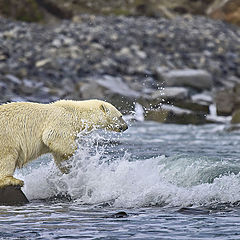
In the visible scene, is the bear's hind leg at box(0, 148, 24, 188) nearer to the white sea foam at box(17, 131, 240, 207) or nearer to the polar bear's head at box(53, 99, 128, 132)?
the white sea foam at box(17, 131, 240, 207)

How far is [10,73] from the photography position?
26.1 m

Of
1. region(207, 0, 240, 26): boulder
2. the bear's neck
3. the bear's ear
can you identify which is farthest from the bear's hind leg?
region(207, 0, 240, 26): boulder

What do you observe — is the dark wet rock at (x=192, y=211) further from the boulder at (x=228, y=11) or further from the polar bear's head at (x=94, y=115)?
the boulder at (x=228, y=11)

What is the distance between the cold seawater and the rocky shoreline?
1190 centimetres

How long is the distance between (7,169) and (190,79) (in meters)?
18.3

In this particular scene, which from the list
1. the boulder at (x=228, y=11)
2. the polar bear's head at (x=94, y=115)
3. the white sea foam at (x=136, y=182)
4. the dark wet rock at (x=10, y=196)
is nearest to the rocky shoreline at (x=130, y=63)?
the boulder at (x=228, y=11)

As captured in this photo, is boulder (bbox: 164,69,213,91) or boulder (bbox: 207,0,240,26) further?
boulder (bbox: 207,0,240,26)

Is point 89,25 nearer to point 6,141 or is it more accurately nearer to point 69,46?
point 69,46

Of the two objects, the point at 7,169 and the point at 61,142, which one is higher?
the point at 61,142

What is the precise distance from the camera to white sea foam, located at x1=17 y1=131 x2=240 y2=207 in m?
7.29

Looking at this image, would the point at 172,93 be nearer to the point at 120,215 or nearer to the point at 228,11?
the point at 228,11

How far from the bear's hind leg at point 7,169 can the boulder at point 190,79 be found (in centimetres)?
1741

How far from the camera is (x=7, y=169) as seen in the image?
24.6ft

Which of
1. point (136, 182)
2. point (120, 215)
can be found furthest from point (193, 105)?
point (120, 215)
